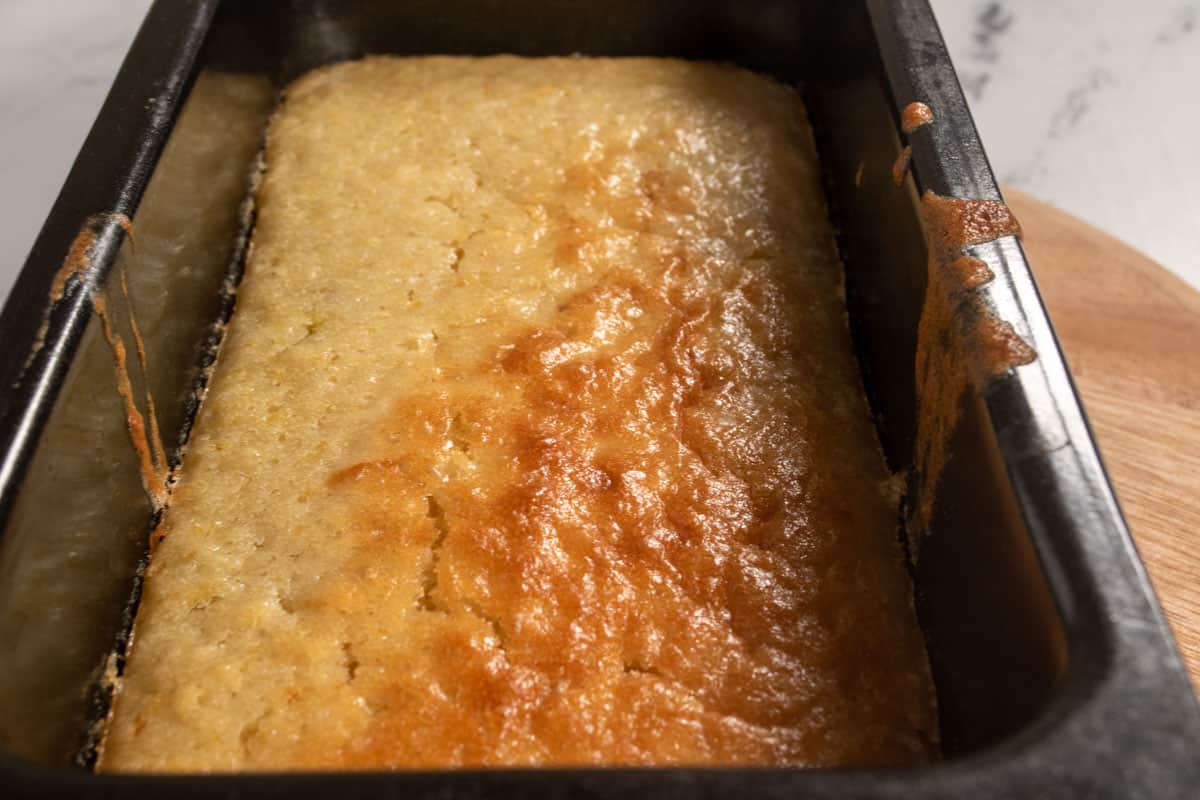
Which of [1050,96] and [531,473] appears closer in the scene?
[531,473]

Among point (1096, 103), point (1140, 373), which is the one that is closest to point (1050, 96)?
point (1096, 103)

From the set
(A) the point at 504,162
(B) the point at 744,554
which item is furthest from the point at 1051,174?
(B) the point at 744,554

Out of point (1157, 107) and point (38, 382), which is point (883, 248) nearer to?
point (38, 382)

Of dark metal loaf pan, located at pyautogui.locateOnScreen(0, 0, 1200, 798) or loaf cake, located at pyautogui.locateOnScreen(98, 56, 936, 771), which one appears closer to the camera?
A: dark metal loaf pan, located at pyautogui.locateOnScreen(0, 0, 1200, 798)

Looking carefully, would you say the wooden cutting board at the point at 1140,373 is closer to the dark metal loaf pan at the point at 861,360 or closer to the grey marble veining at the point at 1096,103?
the dark metal loaf pan at the point at 861,360

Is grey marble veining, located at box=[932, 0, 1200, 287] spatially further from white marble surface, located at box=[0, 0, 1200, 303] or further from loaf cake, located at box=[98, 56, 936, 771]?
loaf cake, located at box=[98, 56, 936, 771]

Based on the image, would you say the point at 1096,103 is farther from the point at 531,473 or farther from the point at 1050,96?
the point at 531,473

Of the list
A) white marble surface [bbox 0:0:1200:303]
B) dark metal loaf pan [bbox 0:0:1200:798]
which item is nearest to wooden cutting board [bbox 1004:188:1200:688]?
dark metal loaf pan [bbox 0:0:1200:798]

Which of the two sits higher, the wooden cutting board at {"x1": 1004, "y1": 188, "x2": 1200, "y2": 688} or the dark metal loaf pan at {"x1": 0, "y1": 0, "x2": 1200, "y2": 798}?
the dark metal loaf pan at {"x1": 0, "y1": 0, "x2": 1200, "y2": 798}
